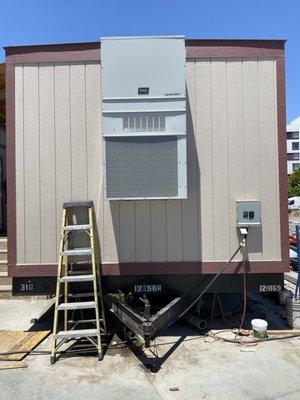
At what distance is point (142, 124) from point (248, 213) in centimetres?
198

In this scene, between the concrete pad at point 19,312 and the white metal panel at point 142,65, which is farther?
the concrete pad at point 19,312

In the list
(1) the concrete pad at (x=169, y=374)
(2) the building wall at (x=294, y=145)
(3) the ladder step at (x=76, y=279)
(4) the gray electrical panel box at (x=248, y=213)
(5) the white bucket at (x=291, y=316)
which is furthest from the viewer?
(2) the building wall at (x=294, y=145)

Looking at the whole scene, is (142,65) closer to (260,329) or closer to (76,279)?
(76,279)

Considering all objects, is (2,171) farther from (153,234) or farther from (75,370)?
(75,370)

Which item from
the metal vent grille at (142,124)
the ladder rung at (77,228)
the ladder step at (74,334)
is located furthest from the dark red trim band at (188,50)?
the ladder step at (74,334)

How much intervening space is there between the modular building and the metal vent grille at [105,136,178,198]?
1.28ft

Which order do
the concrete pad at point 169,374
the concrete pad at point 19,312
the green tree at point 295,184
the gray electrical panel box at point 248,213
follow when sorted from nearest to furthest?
the concrete pad at point 169,374 < the gray electrical panel box at point 248,213 < the concrete pad at point 19,312 < the green tree at point 295,184

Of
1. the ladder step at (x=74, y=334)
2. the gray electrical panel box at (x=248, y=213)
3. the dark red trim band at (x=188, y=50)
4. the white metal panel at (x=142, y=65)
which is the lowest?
the ladder step at (x=74, y=334)

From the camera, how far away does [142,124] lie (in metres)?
5.59

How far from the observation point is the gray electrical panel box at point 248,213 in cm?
586

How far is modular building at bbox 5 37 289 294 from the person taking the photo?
5.95 meters

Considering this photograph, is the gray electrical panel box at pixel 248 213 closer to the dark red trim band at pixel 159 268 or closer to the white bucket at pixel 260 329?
the dark red trim band at pixel 159 268

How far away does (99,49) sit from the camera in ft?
19.4

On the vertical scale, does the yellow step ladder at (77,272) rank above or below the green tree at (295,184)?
below
